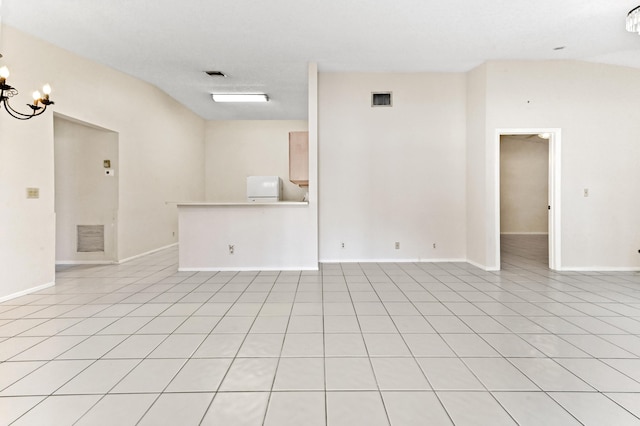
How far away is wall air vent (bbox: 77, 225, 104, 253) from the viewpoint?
5.18m

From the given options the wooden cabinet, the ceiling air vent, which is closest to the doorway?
the ceiling air vent

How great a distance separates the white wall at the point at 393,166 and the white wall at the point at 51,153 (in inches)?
138

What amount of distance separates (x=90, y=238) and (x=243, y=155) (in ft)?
14.1

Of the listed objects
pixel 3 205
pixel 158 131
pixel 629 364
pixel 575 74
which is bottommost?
pixel 629 364

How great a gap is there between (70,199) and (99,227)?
2.22 ft

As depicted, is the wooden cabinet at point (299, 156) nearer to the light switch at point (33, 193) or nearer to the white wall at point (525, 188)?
the light switch at point (33, 193)

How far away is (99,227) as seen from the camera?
17.0 feet

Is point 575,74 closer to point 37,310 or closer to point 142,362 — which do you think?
point 142,362

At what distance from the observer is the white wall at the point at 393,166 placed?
5.19m

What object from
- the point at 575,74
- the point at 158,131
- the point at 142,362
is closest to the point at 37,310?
the point at 142,362

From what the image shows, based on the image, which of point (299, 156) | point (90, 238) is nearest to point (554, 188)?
point (299, 156)

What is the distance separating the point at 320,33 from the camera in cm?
380

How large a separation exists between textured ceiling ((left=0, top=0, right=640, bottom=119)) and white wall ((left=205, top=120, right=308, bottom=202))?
3208 mm

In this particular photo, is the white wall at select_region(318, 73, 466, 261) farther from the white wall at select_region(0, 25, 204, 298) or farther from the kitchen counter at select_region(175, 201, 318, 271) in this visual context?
the white wall at select_region(0, 25, 204, 298)
